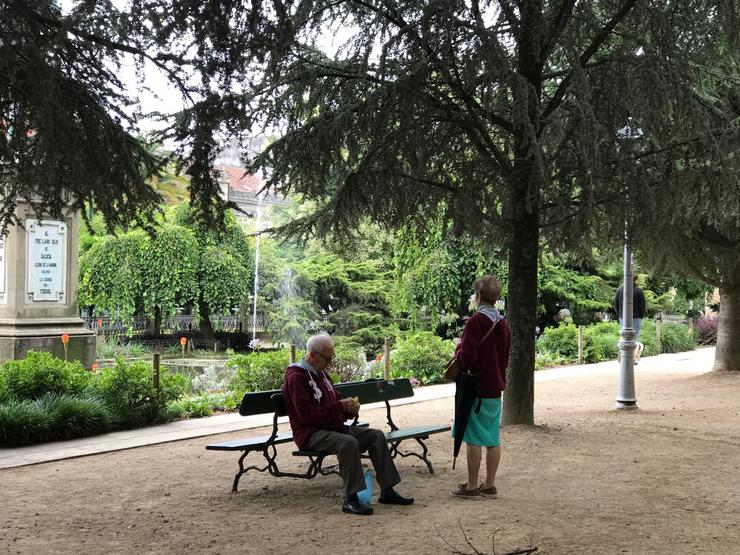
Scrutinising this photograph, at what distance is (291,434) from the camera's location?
22.4ft

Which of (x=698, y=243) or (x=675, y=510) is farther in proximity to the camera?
(x=698, y=243)

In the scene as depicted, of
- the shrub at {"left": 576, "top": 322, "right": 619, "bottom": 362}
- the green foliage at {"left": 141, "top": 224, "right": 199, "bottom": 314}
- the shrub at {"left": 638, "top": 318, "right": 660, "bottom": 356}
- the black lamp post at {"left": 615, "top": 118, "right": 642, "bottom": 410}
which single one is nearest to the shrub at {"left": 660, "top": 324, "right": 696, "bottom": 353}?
the shrub at {"left": 638, "top": 318, "right": 660, "bottom": 356}

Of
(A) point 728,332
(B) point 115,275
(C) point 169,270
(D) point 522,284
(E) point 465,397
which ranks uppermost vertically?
(C) point 169,270

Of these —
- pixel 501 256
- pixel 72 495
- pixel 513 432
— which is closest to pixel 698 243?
pixel 501 256

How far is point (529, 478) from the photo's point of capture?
6926 millimetres

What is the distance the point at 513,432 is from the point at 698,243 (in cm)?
703

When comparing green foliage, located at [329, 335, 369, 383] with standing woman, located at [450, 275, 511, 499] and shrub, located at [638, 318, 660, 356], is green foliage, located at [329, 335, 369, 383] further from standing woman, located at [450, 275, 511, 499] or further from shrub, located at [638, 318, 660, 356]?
shrub, located at [638, 318, 660, 356]

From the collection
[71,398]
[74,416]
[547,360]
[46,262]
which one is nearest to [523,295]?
[74,416]

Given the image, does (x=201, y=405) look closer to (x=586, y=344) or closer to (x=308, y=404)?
(x=308, y=404)

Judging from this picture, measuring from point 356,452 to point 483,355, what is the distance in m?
1.20

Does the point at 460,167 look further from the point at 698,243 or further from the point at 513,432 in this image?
the point at 698,243

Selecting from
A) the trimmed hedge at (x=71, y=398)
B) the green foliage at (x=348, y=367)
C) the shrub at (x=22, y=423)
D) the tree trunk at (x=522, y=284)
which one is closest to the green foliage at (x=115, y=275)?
the green foliage at (x=348, y=367)

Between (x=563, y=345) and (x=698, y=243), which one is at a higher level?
(x=698, y=243)

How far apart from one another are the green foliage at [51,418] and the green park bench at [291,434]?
267cm
